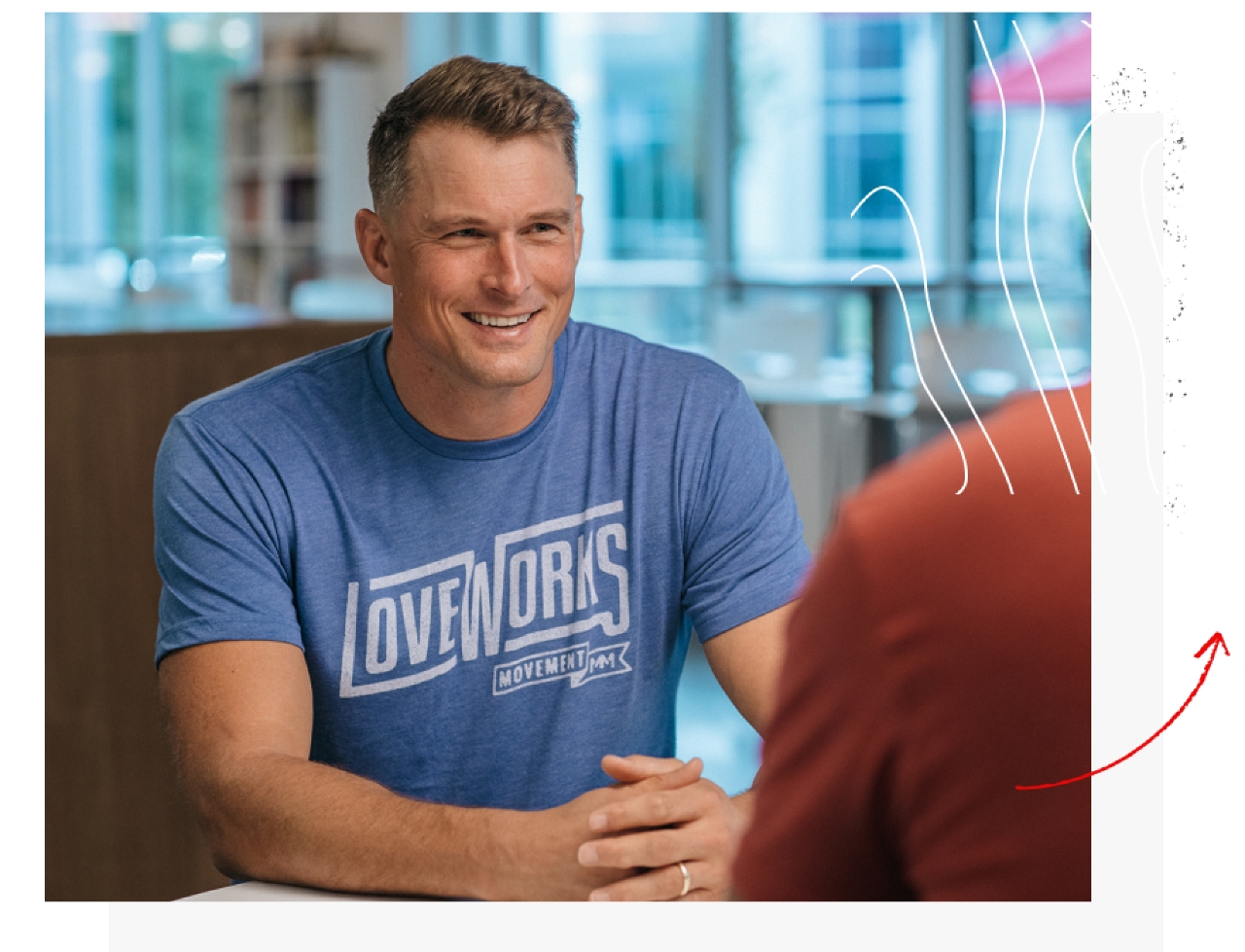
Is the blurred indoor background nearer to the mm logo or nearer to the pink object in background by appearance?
the pink object in background

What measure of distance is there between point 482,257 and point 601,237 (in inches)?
197

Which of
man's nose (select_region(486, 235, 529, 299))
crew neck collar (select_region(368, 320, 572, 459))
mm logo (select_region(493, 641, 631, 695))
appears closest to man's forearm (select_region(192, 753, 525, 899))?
mm logo (select_region(493, 641, 631, 695))

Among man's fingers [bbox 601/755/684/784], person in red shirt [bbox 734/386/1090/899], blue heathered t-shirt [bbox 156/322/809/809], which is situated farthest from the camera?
blue heathered t-shirt [bbox 156/322/809/809]

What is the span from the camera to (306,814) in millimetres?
960

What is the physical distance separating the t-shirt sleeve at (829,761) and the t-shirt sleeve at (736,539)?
0.71 meters

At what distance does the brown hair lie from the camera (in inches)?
43.9

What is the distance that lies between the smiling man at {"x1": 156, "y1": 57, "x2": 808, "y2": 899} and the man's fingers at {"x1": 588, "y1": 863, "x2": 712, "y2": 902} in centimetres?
25

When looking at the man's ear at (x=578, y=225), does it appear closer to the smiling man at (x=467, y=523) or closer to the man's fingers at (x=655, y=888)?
the smiling man at (x=467, y=523)

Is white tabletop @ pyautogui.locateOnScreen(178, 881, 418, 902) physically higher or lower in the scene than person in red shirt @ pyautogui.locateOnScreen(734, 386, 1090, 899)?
lower

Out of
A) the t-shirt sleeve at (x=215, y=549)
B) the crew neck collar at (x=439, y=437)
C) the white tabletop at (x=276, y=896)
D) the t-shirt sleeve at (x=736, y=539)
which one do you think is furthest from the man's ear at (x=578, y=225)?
the white tabletop at (x=276, y=896)

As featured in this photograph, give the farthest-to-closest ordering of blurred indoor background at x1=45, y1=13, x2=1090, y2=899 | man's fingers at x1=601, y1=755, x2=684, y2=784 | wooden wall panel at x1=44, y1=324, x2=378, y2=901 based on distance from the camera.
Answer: wooden wall panel at x1=44, y1=324, x2=378, y2=901
blurred indoor background at x1=45, y1=13, x2=1090, y2=899
man's fingers at x1=601, y1=755, x2=684, y2=784

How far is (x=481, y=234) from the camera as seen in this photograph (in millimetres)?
1149
